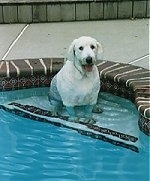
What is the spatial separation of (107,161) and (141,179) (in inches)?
11.6

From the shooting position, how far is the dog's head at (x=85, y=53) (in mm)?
3432

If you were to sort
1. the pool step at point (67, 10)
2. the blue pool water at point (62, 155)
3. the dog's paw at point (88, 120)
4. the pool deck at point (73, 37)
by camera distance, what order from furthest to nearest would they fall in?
the pool step at point (67, 10), the pool deck at point (73, 37), the dog's paw at point (88, 120), the blue pool water at point (62, 155)

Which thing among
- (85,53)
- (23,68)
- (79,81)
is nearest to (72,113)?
(79,81)

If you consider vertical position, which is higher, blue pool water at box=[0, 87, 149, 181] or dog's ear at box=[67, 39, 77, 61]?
dog's ear at box=[67, 39, 77, 61]

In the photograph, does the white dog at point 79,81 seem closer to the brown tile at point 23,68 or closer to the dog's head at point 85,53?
the dog's head at point 85,53

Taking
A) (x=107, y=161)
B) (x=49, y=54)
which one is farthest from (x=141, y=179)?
(x=49, y=54)

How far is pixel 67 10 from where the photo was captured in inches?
235

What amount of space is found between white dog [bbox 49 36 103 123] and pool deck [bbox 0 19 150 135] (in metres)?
0.33

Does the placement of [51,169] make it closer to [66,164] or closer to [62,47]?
[66,164]

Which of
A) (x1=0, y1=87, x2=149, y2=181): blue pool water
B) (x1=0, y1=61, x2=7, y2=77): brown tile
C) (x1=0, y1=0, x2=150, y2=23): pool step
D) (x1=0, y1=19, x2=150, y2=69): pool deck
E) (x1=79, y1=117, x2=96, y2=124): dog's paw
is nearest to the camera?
(x1=0, y1=87, x2=149, y2=181): blue pool water

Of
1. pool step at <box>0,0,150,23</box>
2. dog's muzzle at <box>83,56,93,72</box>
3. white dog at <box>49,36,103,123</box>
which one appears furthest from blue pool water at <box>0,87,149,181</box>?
pool step at <box>0,0,150,23</box>

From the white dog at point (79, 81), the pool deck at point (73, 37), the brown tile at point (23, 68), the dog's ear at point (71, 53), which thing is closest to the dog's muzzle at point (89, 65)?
the white dog at point (79, 81)

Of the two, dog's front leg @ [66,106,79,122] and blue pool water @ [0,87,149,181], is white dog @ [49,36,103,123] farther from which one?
blue pool water @ [0,87,149,181]

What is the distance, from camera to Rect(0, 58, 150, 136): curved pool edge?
398cm
